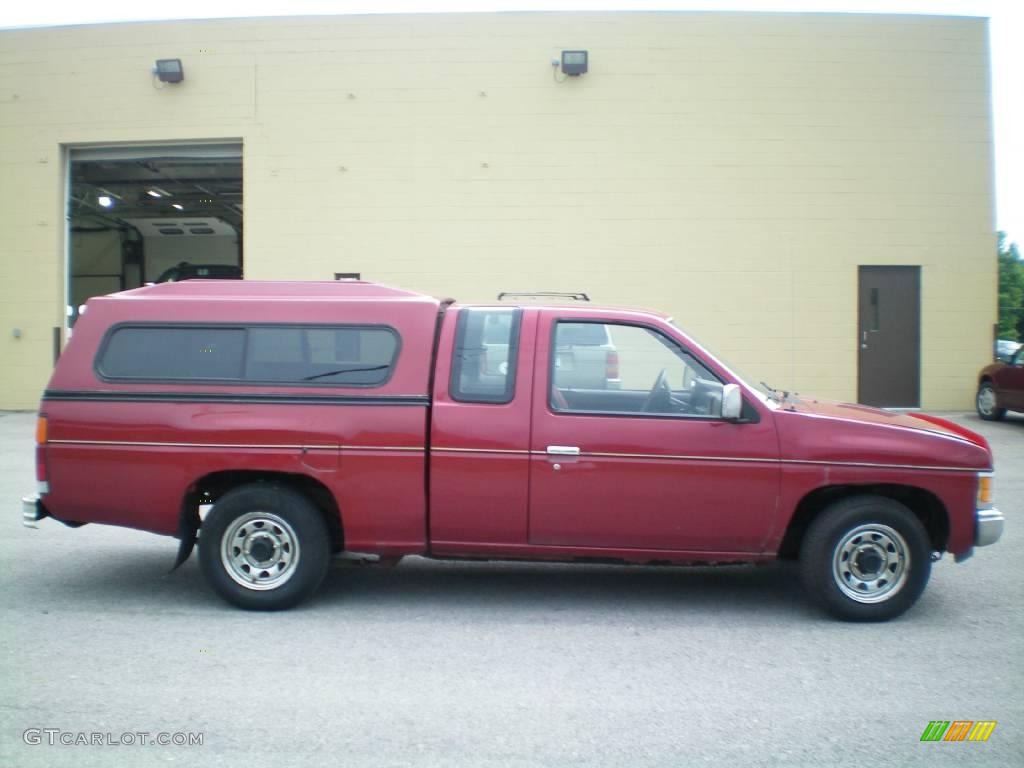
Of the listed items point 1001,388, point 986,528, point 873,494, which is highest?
point 1001,388

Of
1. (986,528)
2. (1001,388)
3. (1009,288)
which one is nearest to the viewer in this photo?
(986,528)

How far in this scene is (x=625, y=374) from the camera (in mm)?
5824

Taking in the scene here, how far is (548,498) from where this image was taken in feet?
18.3

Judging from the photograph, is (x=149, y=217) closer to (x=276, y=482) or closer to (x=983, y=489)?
(x=276, y=482)

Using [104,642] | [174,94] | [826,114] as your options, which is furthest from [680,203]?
[104,642]

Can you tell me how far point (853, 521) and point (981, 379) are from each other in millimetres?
12154

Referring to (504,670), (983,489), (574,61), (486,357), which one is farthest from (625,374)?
(574,61)

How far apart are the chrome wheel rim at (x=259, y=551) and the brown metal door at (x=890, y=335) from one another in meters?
13.2

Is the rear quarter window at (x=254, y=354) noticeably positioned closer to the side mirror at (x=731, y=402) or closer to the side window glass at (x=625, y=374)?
the side window glass at (x=625, y=374)

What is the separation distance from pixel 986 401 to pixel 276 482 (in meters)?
13.9

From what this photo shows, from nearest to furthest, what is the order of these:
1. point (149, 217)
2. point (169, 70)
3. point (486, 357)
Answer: point (486, 357), point (169, 70), point (149, 217)

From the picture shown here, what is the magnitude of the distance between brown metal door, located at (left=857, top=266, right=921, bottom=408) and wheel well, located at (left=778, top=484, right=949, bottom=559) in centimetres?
1128

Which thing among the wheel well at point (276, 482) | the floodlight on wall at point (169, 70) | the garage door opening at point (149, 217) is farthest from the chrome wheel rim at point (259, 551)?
the floodlight on wall at point (169, 70)

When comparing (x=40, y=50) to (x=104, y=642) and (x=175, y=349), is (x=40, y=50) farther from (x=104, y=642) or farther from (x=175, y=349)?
(x=104, y=642)
